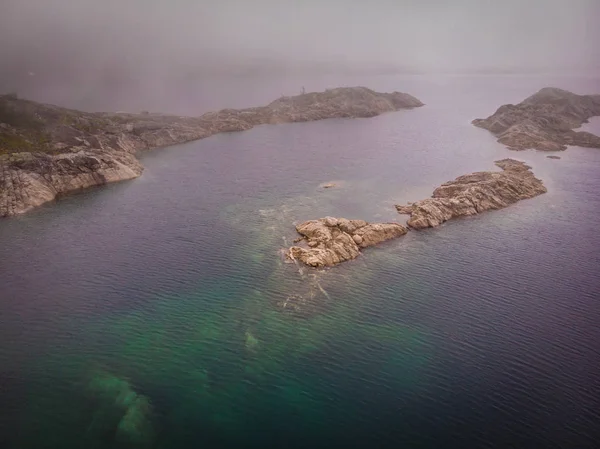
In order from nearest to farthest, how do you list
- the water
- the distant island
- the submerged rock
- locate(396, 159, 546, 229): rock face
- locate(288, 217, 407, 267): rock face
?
the submerged rock, the water, locate(288, 217, 407, 267): rock face, the distant island, locate(396, 159, 546, 229): rock face

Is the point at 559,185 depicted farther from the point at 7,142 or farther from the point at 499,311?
the point at 7,142

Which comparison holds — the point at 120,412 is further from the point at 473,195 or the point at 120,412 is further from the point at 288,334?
the point at 473,195

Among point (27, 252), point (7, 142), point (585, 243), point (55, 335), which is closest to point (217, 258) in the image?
point (55, 335)

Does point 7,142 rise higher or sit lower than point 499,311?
higher

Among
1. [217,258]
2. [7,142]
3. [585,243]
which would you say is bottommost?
[585,243]

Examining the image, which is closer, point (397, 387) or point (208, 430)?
point (208, 430)

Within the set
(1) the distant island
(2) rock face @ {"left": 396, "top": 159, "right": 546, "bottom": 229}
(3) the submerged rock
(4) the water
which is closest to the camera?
(3) the submerged rock

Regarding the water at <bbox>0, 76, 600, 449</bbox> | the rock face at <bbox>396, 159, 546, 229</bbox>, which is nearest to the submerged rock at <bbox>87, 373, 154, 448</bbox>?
the water at <bbox>0, 76, 600, 449</bbox>

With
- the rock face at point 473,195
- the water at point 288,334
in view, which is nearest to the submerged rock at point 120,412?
the water at point 288,334

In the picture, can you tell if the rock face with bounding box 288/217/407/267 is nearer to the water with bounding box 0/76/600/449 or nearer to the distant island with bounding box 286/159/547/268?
the distant island with bounding box 286/159/547/268
